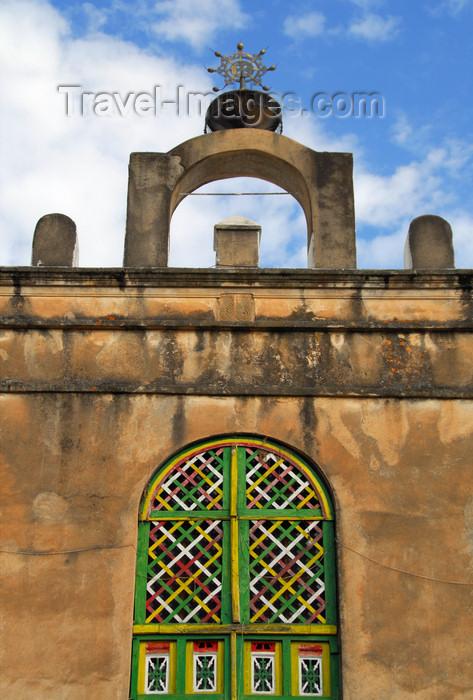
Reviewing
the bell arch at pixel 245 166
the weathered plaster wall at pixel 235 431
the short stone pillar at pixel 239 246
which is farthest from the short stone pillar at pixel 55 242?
the short stone pillar at pixel 239 246

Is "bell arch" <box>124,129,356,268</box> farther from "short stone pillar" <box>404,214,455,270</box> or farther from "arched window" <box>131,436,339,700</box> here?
"arched window" <box>131,436,339,700</box>

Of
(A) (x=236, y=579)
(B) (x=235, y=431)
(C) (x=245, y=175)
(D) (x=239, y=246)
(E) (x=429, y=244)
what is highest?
(C) (x=245, y=175)

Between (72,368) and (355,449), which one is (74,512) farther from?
(355,449)

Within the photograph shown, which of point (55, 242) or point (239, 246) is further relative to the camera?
point (239, 246)

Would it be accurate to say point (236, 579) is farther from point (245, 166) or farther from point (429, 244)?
point (245, 166)

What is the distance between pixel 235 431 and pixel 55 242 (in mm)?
2859

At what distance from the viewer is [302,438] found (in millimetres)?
8344

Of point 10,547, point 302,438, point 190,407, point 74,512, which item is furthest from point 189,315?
point 10,547

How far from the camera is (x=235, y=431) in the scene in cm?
837

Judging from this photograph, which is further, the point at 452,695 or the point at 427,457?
the point at 427,457

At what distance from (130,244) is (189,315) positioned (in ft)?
3.49

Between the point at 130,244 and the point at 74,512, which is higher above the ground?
the point at 130,244

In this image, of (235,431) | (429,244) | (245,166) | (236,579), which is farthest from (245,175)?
(236,579)

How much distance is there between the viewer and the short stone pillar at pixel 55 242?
9273 mm
